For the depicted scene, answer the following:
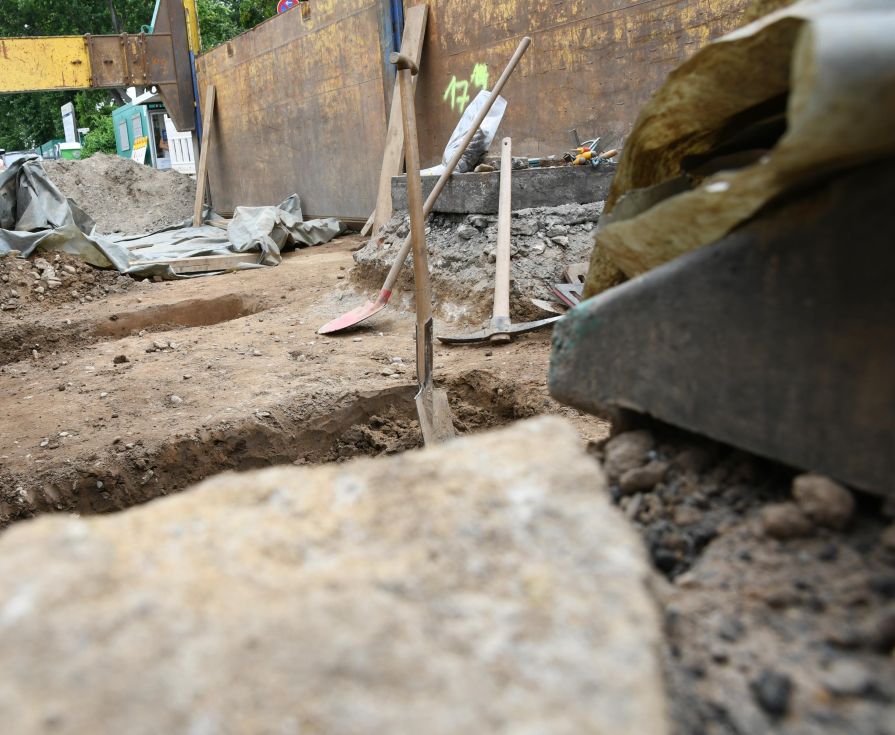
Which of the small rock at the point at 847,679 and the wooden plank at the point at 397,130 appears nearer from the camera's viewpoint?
the small rock at the point at 847,679

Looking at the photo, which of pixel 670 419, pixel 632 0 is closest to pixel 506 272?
pixel 632 0

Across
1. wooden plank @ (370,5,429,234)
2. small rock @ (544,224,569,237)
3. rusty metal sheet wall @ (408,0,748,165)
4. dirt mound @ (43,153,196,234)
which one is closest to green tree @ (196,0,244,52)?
dirt mound @ (43,153,196,234)

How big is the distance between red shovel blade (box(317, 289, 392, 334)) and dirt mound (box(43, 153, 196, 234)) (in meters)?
8.60

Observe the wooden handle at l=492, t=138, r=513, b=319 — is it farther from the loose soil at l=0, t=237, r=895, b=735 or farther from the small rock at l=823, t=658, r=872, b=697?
the small rock at l=823, t=658, r=872, b=697

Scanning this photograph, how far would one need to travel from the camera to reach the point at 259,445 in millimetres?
3418

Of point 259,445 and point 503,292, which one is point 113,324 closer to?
point 259,445

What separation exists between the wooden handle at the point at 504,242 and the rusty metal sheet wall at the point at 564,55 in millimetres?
1196

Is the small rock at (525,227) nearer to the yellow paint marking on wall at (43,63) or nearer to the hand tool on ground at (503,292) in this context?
the hand tool on ground at (503,292)

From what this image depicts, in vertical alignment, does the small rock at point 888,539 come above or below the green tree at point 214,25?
below

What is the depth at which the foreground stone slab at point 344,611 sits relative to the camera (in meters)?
0.70

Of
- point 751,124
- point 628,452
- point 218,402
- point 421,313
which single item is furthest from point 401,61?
point 628,452

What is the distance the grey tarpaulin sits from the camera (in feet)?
24.7

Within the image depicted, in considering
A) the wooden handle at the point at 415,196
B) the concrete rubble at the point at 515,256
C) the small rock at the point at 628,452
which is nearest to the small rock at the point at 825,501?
the small rock at the point at 628,452

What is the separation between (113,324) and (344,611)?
228 inches
